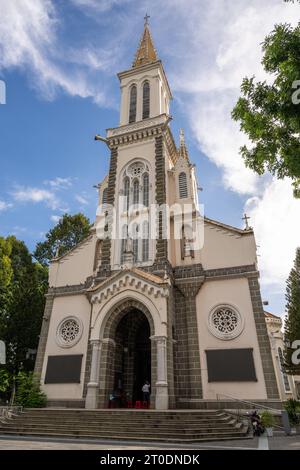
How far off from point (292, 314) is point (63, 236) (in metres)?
23.6

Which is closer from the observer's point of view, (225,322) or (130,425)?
(130,425)

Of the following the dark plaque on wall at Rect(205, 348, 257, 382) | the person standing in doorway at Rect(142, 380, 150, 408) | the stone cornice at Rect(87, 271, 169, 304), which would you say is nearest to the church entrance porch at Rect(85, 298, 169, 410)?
the person standing in doorway at Rect(142, 380, 150, 408)

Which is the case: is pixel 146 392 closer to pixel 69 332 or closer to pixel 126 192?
pixel 69 332

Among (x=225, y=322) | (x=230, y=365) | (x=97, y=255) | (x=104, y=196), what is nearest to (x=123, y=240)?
(x=97, y=255)

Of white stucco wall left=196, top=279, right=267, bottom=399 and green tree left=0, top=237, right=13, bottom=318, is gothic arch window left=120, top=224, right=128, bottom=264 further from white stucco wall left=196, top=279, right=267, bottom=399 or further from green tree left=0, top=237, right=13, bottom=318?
green tree left=0, top=237, right=13, bottom=318

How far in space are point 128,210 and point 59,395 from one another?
1247 cm

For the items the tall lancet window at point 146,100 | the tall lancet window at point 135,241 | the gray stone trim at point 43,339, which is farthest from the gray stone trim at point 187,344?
the tall lancet window at point 146,100

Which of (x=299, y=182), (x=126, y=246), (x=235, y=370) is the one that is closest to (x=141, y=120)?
(x=126, y=246)

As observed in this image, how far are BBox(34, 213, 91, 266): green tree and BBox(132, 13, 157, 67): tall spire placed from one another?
17320 mm

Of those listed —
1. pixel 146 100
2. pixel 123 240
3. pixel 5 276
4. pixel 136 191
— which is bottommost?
pixel 5 276

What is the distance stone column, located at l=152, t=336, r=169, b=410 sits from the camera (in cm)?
1498

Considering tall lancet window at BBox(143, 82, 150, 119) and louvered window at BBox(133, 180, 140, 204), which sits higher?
tall lancet window at BBox(143, 82, 150, 119)

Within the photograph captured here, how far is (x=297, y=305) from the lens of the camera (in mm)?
25766

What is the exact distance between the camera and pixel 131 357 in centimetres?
1942
